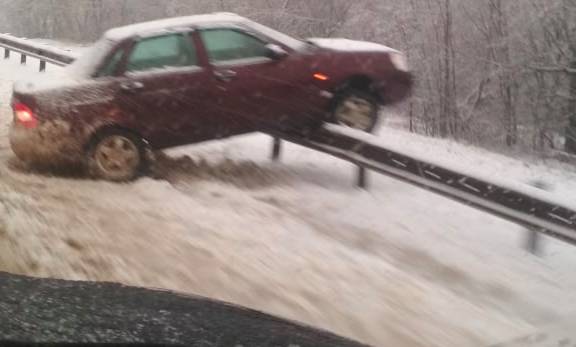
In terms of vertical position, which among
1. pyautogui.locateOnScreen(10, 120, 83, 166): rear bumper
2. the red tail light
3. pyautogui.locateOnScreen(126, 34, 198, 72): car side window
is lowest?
pyautogui.locateOnScreen(10, 120, 83, 166): rear bumper

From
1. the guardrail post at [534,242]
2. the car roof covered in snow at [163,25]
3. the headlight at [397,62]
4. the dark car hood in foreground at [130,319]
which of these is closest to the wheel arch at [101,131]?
the car roof covered in snow at [163,25]

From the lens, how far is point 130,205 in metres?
6.38

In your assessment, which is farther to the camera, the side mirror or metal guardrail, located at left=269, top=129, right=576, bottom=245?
the side mirror

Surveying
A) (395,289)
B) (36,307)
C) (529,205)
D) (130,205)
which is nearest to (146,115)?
(130,205)

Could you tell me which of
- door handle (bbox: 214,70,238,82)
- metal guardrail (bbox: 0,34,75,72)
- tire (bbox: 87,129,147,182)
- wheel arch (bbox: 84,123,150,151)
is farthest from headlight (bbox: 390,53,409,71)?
metal guardrail (bbox: 0,34,75,72)

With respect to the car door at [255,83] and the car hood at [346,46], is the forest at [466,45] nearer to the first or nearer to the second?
the car hood at [346,46]

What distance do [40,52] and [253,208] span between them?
324 inches

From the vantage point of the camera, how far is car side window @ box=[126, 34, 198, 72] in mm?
7078

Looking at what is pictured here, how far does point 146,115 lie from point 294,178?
1.98m

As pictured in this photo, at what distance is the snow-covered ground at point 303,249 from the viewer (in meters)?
4.48

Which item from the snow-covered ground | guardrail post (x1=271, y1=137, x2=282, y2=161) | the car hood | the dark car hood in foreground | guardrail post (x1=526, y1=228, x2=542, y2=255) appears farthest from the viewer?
guardrail post (x1=271, y1=137, x2=282, y2=161)

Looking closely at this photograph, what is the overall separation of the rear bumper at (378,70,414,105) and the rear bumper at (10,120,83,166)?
3.88m

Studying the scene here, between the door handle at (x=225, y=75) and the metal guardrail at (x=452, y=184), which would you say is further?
the door handle at (x=225, y=75)

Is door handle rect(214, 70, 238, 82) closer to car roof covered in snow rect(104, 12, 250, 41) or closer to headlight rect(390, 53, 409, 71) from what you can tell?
car roof covered in snow rect(104, 12, 250, 41)
